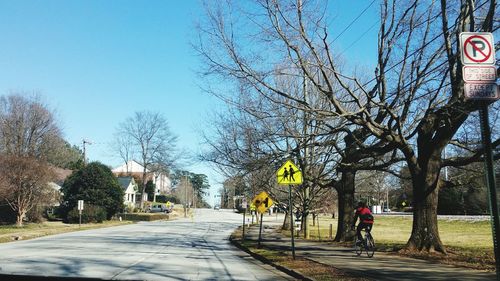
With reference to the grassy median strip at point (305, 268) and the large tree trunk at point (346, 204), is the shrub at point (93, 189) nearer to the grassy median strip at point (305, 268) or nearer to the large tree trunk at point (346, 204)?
the large tree trunk at point (346, 204)

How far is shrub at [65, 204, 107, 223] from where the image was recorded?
5188cm

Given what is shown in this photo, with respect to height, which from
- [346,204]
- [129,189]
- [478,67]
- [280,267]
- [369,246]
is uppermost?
[129,189]

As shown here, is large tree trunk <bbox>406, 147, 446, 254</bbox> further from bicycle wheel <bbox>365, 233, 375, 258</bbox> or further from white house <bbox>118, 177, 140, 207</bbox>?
white house <bbox>118, 177, 140, 207</bbox>

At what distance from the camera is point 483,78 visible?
6.12 m

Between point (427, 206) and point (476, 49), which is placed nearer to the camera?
point (476, 49)

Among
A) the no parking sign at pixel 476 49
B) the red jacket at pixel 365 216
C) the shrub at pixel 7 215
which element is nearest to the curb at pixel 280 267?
the red jacket at pixel 365 216

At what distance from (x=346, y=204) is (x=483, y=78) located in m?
18.2

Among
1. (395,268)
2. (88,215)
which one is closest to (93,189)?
(88,215)

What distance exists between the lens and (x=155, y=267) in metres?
14.2

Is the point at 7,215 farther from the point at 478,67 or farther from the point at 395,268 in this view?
the point at 478,67

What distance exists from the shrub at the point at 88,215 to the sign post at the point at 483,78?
166 ft

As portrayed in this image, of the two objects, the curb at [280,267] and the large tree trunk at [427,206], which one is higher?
the large tree trunk at [427,206]

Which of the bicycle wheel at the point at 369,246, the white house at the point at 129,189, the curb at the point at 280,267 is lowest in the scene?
the curb at the point at 280,267

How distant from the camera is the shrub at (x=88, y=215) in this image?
170 ft
